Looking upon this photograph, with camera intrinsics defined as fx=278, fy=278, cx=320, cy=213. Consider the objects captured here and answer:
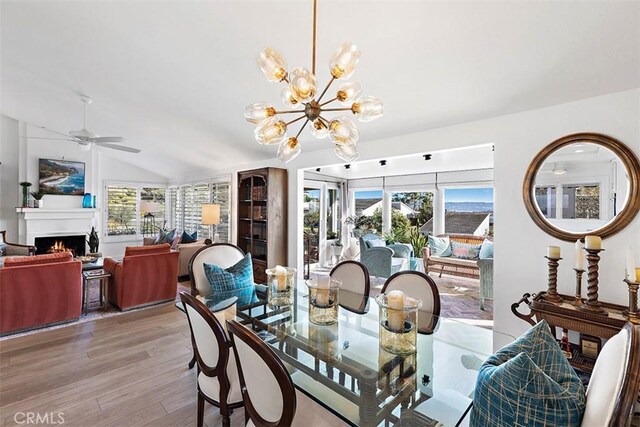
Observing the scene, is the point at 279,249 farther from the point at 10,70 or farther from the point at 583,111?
the point at 10,70

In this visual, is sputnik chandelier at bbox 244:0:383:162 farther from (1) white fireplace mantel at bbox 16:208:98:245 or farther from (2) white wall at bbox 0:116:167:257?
(2) white wall at bbox 0:116:167:257

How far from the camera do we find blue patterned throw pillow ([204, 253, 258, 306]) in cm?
254

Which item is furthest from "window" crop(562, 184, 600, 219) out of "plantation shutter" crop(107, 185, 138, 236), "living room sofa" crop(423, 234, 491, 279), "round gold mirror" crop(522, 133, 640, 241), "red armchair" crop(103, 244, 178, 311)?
"plantation shutter" crop(107, 185, 138, 236)

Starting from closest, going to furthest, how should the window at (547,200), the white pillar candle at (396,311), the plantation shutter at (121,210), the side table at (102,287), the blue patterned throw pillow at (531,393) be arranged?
the blue patterned throw pillow at (531,393)
the white pillar candle at (396,311)
the window at (547,200)
the side table at (102,287)
the plantation shutter at (121,210)

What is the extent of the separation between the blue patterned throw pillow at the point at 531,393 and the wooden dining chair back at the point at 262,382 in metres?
0.69

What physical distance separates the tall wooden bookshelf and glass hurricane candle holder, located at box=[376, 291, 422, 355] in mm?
3172

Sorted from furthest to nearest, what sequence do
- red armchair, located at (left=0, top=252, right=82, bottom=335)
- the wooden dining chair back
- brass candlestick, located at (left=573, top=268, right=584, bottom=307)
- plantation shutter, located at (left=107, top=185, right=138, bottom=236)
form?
1. plantation shutter, located at (left=107, top=185, right=138, bottom=236)
2. red armchair, located at (left=0, top=252, right=82, bottom=335)
3. brass candlestick, located at (left=573, top=268, right=584, bottom=307)
4. the wooden dining chair back

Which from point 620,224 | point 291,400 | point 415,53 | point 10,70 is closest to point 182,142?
point 10,70

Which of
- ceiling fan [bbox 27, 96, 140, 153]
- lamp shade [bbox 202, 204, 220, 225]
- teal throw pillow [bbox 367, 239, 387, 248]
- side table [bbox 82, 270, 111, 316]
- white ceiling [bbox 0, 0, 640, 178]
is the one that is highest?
white ceiling [bbox 0, 0, 640, 178]

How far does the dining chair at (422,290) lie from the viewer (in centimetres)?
216

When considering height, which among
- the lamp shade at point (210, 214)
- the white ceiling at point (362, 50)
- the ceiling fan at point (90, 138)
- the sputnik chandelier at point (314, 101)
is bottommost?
the lamp shade at point (210, 214)

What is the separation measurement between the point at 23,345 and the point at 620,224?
5546 millimetres

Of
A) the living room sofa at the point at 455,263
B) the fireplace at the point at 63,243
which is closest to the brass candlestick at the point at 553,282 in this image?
the living room sofa at the point at 455,263

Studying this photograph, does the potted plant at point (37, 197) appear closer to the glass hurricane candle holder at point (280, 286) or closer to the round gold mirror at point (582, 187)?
the glass hurricane candle holder at point (280, 286)
